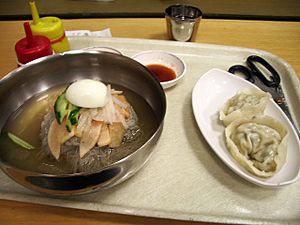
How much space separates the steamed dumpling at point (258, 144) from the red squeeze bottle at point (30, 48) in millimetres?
930

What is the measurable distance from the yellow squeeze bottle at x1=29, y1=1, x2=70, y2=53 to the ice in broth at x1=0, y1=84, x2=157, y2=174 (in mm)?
374

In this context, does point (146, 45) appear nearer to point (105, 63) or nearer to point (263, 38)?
point (105, 63)

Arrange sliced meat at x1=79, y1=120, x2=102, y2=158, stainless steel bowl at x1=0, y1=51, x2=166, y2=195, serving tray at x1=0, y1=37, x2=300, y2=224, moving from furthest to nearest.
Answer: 1. stainless steel bowl at x1=0, y1=51, x2=166, y2=195
2. sliced meat at x1=79, y1=120, x2=102, y2=158
3. serving tray at x1=0, y1=37, x2=300, y2=224

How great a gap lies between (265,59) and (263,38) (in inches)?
15.9

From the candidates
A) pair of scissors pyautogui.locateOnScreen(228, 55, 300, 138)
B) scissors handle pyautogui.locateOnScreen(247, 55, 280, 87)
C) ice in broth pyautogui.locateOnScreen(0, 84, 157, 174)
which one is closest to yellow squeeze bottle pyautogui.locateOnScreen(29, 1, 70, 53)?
ice in broth pyautogui.locateOnScreen(0, 84, 157, 174)

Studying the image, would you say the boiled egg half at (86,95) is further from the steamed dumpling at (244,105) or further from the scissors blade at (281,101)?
the scissors blade at (281,101)

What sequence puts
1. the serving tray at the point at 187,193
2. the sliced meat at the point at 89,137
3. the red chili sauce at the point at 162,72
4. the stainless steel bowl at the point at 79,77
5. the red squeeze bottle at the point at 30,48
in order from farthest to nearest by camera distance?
the red chili sauce at the point at 162,72 → the red squeeze bottle at the point at 30,48 → the stainless steel bowl at the point at 79,77 → the sliced meat at the point at 89,137 → the serving tray at the point at 187,193

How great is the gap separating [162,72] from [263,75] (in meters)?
0.53

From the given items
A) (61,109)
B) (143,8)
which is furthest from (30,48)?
(143,8)

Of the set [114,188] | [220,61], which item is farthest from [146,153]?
[220,61]

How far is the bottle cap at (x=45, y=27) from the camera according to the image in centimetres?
139

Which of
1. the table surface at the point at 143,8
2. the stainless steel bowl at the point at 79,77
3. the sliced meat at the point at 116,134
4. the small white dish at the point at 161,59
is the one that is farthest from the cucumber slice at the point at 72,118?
the table surface at the point at 143,8

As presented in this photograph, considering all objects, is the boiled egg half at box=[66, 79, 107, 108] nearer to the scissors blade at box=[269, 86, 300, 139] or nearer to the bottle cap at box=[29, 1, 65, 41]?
the bottle cap at box=[29, 1, 65, 41]

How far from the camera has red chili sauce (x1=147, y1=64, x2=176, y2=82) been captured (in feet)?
4.52
